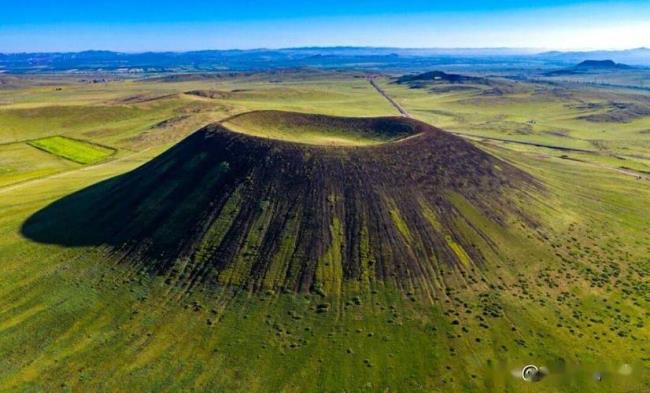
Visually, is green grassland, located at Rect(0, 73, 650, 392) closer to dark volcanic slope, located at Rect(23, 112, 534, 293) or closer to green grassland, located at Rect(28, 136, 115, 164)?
dark volcanic slope, located at Rect(23, 112, 534, 293)

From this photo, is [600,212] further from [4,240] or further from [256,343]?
[4,240]

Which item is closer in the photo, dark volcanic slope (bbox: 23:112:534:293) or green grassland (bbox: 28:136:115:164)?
dark volcanic slope (bbox: 23:112:534:293)

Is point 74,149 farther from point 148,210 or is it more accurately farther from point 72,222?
point 148,210

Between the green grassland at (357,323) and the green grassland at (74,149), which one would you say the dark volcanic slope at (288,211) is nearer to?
the green grassland at (357,323)

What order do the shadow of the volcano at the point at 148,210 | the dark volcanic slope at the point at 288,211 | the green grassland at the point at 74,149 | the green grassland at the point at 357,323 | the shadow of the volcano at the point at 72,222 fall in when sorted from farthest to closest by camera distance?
the green grassland at the point at 74,149 < the shadow of the volcano at the point at 72,222 < the shadow of the volcano at the point at 148,210 < the dark volcanic slope at the point at 288,211 < the green grassland at the point at 357,323

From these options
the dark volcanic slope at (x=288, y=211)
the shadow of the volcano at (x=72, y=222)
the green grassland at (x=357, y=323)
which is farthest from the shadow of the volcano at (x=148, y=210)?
the green grassland at (x=357, y=323)

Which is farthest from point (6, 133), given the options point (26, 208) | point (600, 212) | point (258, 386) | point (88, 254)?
point (600, 212)

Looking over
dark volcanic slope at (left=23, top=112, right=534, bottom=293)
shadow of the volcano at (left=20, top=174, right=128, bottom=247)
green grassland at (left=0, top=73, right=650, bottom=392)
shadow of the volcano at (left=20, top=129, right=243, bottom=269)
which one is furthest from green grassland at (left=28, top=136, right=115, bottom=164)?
green grassland at (left=0, top=73, right=650, bottom=392)

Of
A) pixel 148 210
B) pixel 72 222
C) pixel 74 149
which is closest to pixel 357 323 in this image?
pixel 148 210
